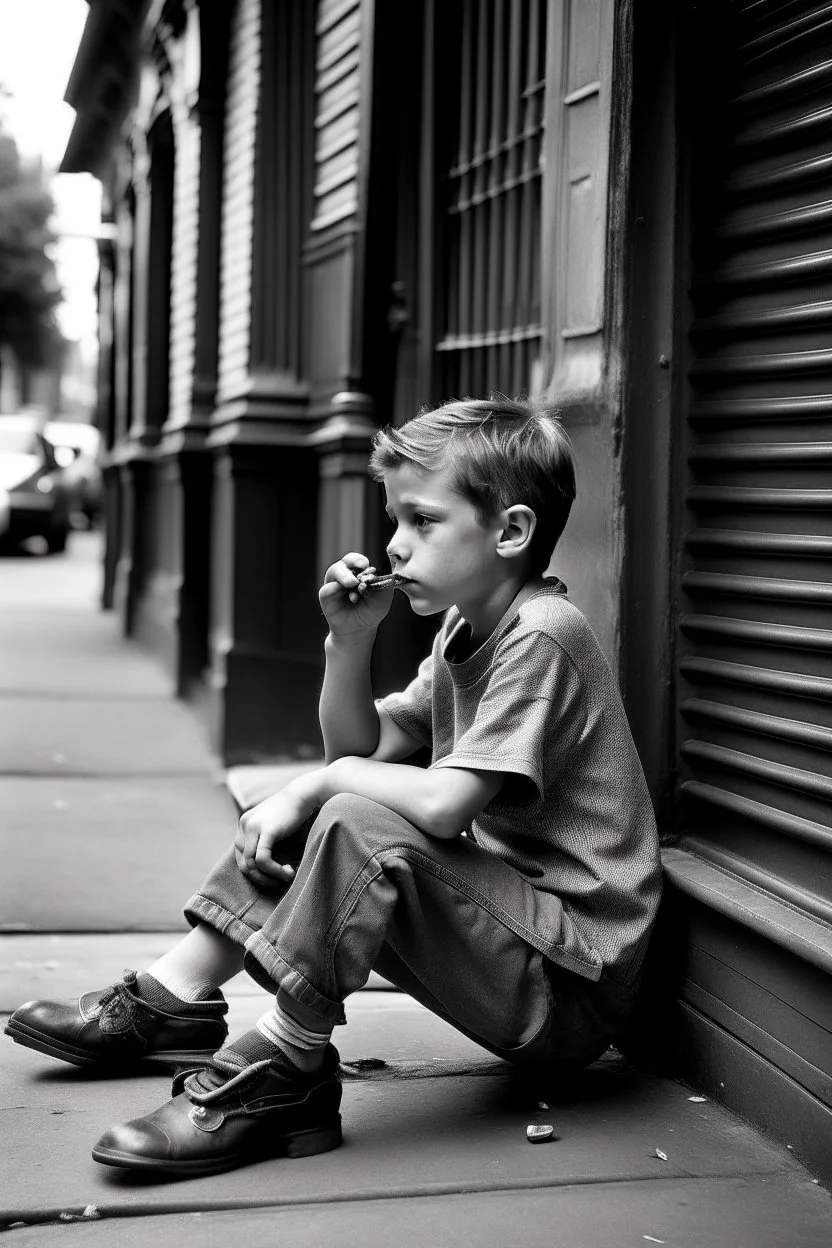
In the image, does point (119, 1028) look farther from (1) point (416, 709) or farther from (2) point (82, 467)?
(2) point (82, 467)

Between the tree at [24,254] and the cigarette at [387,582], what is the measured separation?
3836cm

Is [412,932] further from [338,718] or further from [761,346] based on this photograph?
[761,346]

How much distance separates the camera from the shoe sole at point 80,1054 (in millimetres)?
2889

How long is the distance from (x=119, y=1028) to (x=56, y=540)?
18981 mm

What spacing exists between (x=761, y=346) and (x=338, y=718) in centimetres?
109

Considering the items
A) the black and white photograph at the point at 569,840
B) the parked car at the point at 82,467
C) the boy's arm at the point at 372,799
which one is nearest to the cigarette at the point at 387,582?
the black and white photograph at the point at 569,840

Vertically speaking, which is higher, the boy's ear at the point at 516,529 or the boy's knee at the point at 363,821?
the boy's ear at the point at 516,529

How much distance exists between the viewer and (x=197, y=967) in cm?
289

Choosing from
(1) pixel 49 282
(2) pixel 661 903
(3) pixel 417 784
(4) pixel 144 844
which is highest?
(1) pixel 49 282

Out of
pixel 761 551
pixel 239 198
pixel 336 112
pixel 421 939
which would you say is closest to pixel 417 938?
pixel 421 939

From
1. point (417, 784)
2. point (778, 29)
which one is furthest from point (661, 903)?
point (778, 29)

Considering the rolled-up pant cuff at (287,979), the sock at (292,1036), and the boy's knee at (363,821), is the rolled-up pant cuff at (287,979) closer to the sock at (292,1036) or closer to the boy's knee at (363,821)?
the sock at (292,1036)

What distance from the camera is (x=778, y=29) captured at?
2863 mm

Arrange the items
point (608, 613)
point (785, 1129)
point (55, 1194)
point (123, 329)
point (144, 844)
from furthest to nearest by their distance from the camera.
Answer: point (123, 329), point (144, 844), point (608, 613), point (785, 1129), point (55, 1194)
